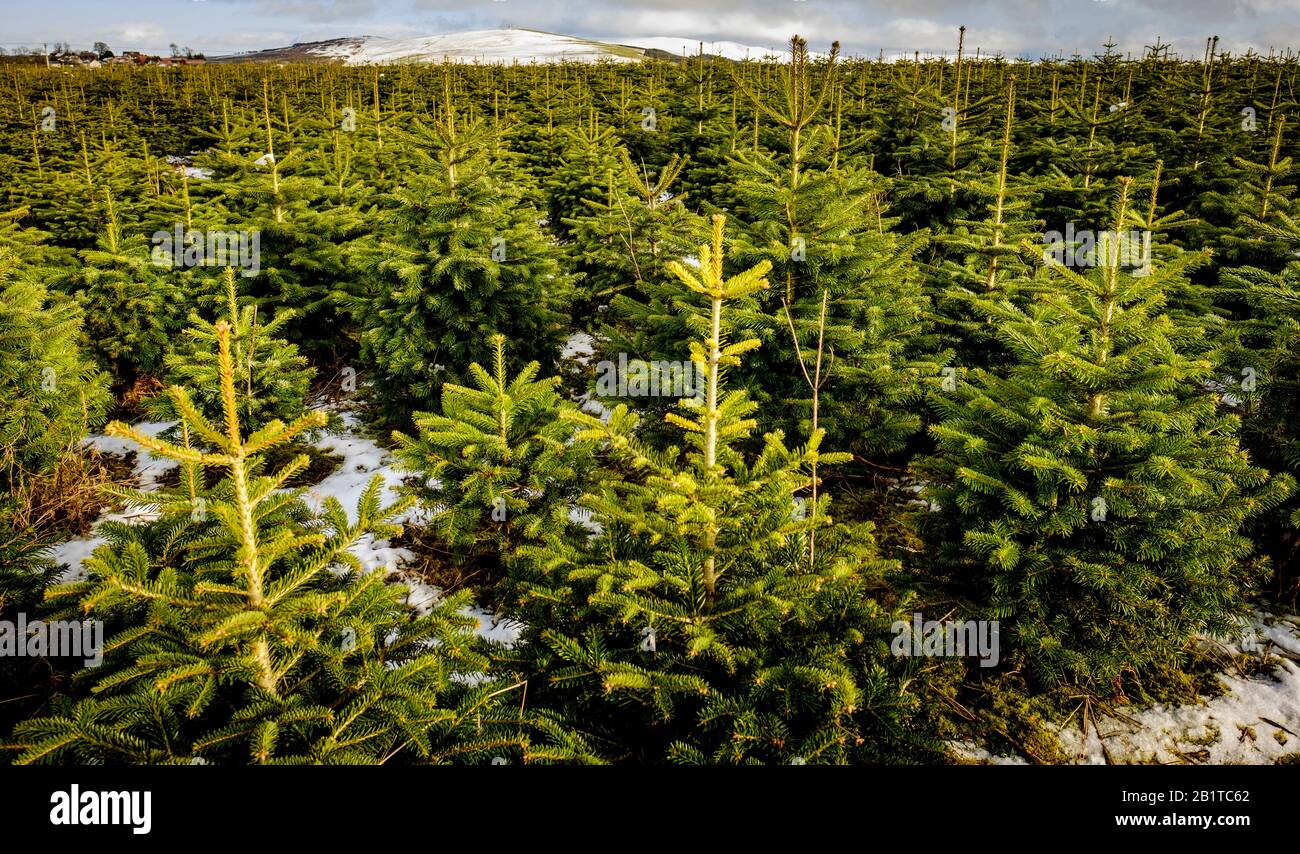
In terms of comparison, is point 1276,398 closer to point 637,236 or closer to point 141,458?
point 637,236

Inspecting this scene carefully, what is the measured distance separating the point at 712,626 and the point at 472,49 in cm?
9088

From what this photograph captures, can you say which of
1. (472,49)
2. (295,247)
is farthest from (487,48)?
(295,247)

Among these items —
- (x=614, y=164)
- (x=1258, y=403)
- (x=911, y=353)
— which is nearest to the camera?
(x=1258, y=403)

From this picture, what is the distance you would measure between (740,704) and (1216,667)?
374cm

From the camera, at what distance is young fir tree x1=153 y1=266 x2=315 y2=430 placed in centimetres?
568

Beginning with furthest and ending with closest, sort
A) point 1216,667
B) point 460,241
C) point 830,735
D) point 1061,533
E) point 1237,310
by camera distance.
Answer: point 1237,310 → point 460,241 → point 1216,667 → point 1061,533 → point 830,735

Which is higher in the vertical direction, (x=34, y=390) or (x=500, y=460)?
(x=34, y=390)

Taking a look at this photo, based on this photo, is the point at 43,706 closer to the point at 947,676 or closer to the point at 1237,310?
the point at 947,676

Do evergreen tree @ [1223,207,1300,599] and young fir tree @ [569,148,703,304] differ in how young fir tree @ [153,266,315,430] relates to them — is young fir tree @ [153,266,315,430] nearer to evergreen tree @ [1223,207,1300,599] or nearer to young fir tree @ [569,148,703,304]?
young fir tree @ [569,148,703,304]

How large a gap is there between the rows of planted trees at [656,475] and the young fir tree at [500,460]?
0.03 m

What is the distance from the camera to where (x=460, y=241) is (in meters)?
6.59

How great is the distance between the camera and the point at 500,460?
176 inches

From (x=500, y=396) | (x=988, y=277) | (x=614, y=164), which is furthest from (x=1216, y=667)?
(x=614, y=164)

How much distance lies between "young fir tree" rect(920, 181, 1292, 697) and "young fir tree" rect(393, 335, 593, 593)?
2.45 metres
